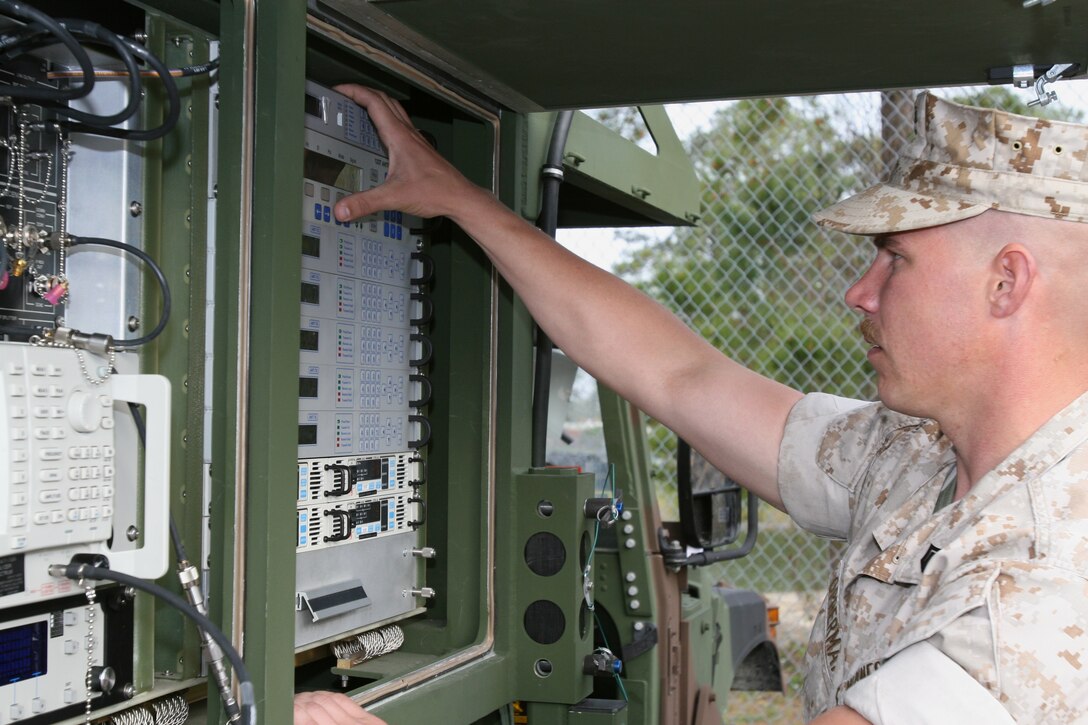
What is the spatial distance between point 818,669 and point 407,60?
134 centimetres

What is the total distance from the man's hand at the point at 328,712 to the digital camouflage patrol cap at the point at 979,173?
1.11m

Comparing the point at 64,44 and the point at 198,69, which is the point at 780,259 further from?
the point at 64,44

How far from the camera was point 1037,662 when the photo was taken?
4.82 feet

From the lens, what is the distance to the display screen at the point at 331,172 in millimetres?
2141

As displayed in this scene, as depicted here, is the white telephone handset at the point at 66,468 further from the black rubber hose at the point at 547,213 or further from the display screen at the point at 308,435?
the black rubber hose at the point at 547,213

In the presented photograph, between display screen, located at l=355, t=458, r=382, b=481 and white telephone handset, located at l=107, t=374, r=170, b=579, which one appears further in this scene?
display screen, located at l=355, t=458, r=382, b=481

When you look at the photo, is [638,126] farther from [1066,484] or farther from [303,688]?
[1066,484]

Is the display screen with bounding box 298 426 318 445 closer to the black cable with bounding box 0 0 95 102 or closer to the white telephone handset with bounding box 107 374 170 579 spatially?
the white telephone handset with bounding box 107 374 170 579

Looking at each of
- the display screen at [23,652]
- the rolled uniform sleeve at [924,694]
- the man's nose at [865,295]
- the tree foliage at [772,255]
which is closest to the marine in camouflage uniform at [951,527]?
the rolled uniform sleeve at [924,694]

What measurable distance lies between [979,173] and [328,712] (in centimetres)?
134

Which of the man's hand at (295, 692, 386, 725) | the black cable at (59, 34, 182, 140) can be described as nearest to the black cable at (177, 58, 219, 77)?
the black cable at (59, 34, 182, 140)

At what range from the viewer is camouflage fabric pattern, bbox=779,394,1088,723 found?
4.83 feet

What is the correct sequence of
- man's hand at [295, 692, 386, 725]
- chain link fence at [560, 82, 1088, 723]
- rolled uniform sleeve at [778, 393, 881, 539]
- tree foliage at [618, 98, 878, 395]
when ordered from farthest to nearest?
tree foliage at [618, 98, 878, 395] < chain link fence at [560, 82, 1088, 723] < rolled uniform sleeve at [778, 393, 881, 539] < man's hand at [295, 692, 386, 725]

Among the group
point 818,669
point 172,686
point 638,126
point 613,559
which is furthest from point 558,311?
point 638,126
